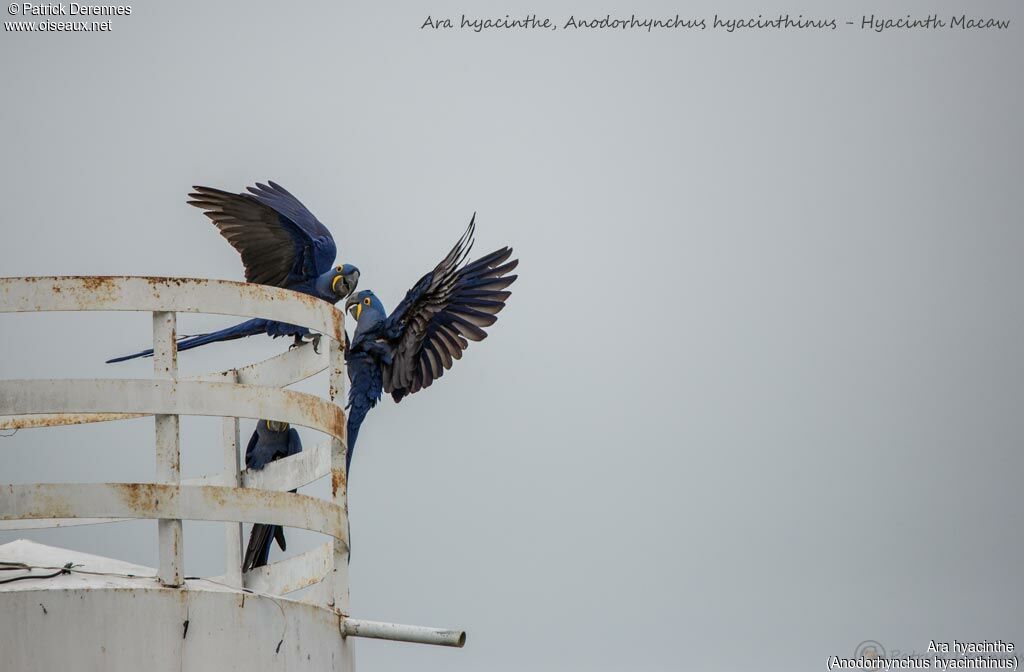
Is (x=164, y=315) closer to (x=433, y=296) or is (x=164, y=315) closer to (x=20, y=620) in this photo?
(x=20, y=620)

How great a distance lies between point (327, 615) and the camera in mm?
8648

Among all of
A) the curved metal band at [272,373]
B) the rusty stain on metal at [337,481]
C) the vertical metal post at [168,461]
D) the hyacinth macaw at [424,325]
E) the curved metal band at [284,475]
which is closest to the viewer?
the vertical metal post at [168,461]

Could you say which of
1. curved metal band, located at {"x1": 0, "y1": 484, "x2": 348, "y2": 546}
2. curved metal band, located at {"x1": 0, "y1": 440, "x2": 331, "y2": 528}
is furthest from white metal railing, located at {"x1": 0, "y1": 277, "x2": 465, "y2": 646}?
curved metal band, located at {"x1": 0, "y1": 440, "x2": 331, "y2": 528}

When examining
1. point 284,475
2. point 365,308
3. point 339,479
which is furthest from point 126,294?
point 365,308

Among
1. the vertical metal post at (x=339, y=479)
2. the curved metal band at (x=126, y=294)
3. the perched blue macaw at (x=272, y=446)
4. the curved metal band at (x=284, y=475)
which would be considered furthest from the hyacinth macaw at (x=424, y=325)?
the curved metal band at (x=126, y=294)

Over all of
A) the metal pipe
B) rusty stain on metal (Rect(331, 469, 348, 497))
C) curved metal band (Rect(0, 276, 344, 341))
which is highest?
curved metal band (Rect(0, 276, 344, 341))

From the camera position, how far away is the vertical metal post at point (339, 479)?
901 centimetres

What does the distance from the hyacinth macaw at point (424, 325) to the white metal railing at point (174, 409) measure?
10.9 feet

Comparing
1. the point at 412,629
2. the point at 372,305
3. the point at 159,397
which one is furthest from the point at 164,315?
the point at 372,305

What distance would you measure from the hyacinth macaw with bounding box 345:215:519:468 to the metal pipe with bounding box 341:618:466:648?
12.7 ft

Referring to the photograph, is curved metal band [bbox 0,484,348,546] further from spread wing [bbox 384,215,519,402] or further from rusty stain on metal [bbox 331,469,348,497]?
spread wing [bbox 384,215,519,402]

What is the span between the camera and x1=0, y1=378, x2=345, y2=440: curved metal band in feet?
25.8

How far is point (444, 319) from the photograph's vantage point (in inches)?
504

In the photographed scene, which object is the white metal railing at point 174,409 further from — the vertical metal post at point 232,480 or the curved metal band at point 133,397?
the vertical metal post at point 232,480
